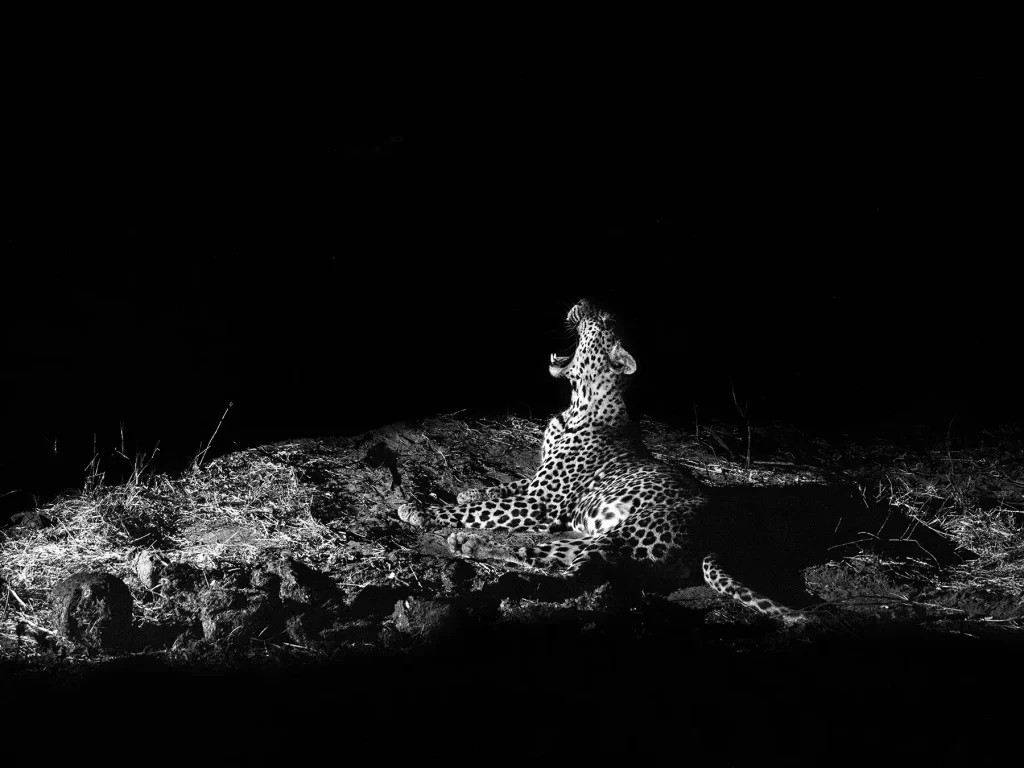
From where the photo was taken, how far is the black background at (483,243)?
7266mm

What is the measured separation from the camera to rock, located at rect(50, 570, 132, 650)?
3.84m

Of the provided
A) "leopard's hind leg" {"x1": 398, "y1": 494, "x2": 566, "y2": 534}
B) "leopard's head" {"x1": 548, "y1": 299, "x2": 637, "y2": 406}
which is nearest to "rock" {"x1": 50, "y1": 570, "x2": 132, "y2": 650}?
"leopard's hind leg" {"x1": 398, "y1": 494, "x2": 566, "y2": 534}

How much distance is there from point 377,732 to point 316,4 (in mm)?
7601

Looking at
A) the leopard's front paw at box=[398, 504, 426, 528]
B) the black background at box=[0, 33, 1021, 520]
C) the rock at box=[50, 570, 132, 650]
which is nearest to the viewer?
the rock at box=[50, 570, 132, 650]

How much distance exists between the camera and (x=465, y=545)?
536cm

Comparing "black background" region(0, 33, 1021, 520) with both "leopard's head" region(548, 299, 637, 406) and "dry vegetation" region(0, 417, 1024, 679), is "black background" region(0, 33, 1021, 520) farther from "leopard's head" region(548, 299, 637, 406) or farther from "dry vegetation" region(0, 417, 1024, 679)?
"dry vegetation" region(0, 417, 1024, 679)

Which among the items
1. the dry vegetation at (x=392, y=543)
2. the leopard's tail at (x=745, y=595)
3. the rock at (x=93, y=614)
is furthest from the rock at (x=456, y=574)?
the rock at (x=93, y=614)

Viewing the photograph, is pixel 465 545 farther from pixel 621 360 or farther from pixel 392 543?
pixel 621 360

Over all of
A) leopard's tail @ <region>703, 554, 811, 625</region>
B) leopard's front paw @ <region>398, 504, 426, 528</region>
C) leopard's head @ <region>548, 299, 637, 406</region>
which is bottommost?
leopard's front paw @ <region>398, 504, 426, 528</region>

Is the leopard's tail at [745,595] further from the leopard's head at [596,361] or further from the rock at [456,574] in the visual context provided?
the leopard's head at [596,361]

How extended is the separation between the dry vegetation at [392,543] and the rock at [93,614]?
0.06 meters

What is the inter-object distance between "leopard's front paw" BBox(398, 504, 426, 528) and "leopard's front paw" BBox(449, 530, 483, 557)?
302 millimetres

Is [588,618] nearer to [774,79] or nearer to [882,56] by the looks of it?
[774,79]

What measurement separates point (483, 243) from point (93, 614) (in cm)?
713
